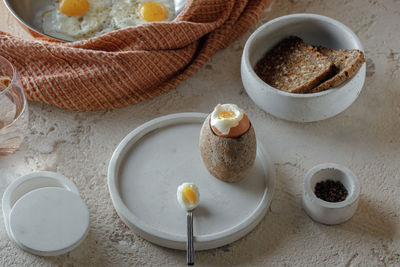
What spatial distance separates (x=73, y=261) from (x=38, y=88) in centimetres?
42

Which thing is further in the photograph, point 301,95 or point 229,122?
point 301,95

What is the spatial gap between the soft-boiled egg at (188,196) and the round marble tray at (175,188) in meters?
0.03

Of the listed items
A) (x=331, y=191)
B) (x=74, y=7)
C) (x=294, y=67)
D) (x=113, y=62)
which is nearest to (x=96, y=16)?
(x=74, y=7)

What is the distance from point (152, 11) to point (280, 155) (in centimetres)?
54

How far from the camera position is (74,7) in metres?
1.47

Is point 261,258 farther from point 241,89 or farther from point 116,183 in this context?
point 241,89

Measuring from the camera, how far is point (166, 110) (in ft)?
4.25

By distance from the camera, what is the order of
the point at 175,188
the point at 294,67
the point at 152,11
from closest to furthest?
1. the point at 175,188
2. the point at 294,67
3. the point at 152,11

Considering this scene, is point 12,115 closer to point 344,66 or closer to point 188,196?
point 188,196

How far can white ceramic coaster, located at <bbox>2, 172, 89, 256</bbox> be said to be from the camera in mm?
1015

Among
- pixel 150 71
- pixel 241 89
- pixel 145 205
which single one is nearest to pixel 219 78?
pixel 241 89

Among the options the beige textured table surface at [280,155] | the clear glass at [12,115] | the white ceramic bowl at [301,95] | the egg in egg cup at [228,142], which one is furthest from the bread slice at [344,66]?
the clear glass at [12,115]

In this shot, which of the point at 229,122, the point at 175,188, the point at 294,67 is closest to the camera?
the point at 229,122

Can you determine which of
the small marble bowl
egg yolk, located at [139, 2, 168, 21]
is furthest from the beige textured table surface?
egg yolk, located at [139, 2, 168, 21]
